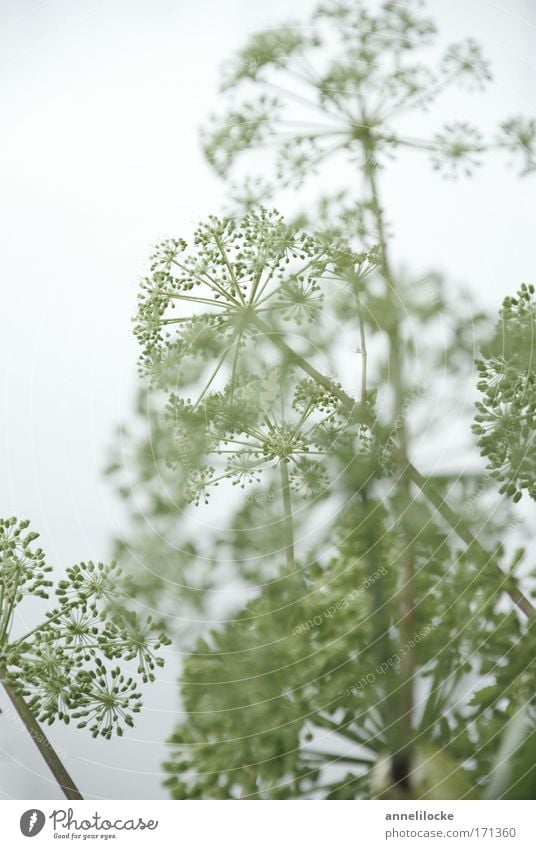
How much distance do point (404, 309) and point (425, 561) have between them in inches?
11.2

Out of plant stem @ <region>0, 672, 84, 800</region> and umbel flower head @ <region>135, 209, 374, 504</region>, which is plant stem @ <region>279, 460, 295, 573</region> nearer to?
umbel flower head @ <region>135, 209, 374, 504</region>

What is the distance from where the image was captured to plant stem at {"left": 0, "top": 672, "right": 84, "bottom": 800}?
962 millimetres

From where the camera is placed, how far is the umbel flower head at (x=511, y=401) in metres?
0.95

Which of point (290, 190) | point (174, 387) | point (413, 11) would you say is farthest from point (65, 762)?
point (413, 11)

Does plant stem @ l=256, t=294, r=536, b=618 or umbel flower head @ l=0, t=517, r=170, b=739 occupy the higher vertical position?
plant stem @ l=256, t=294, r=536, b=618

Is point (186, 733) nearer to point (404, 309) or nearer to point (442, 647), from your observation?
point (442, 647)

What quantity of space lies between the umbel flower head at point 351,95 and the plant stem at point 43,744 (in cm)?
66

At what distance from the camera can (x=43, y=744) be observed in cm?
97

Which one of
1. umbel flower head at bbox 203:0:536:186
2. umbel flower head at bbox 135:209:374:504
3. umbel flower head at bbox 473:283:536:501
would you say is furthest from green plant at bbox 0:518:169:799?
umbel flower head at bbox 203:0:536:186

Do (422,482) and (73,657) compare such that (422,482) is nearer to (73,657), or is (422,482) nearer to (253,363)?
(253,363)

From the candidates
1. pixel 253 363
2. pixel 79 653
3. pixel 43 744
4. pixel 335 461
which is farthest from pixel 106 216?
pixel 43 744
